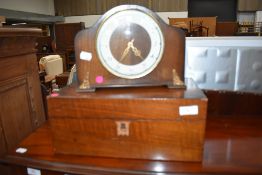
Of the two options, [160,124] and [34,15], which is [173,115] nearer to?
[160,124]

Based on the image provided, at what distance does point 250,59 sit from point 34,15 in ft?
20.1

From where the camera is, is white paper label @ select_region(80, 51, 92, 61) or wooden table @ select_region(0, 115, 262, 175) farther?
white paper label @ select_region(80, 51, 92, 61)

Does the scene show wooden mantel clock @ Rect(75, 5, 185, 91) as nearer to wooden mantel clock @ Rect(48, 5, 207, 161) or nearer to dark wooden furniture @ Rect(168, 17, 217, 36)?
wooden mantel clock @ Rect(48, 5, 207, 161)

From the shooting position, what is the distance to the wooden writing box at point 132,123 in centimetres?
58

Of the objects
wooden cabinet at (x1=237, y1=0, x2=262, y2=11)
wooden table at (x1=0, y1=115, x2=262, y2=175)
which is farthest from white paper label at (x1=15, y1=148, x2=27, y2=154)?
wooden cabinet at (x1=237, y1=0, x2=262, y2=11)

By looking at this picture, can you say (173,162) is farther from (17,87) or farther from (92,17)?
(92,17)

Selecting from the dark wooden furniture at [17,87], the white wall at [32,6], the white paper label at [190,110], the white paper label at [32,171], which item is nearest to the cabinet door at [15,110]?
the dark wooden furniture at [17,87]

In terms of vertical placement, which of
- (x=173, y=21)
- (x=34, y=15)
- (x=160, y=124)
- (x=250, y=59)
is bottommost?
(x=160, y=124)

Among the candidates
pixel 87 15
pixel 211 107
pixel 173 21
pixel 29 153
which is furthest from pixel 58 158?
pixel 87 15

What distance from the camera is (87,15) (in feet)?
22.2

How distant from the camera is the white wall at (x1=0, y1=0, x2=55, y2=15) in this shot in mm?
5219

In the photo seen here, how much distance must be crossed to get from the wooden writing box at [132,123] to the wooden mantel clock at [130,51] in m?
0.06

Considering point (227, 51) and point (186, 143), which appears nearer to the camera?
point (186, 143)

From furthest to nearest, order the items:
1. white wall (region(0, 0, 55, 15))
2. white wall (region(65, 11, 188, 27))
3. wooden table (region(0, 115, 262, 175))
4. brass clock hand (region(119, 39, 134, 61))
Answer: white wall (region(65, 11, 188, 27))
white wall (region(0, 0, 55, 15))
brass clock hand (region(119, 39, 134, 61))
wooden table (region(0, 115, 262, 175))
